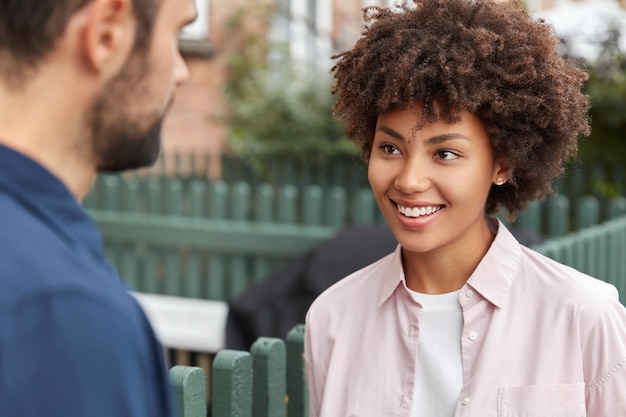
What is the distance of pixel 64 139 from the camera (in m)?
1.11

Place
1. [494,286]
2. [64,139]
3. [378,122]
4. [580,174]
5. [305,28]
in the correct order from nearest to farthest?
[64,139]
[494,286]
[378,122]
[580,174]
[305,28]

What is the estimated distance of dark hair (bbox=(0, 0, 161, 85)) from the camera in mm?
1080

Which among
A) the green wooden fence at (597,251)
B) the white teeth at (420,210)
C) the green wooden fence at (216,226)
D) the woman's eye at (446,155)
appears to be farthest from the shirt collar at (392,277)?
the green wooden fence at (216,226)

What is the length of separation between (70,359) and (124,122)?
0.33 metres

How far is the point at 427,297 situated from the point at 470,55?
0.51 meters

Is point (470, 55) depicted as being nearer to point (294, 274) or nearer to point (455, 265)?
point (455, 265)

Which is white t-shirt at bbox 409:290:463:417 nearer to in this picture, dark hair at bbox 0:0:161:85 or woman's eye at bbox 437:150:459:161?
woman's eye at bbox 437:150:459:161

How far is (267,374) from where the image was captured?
91.0 inches

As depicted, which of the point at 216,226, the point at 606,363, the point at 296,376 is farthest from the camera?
the point at 216,226

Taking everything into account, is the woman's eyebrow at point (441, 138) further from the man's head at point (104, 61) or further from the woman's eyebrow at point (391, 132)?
the man's head at point (104, 61)

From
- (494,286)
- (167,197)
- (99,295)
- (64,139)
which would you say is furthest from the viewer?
(167,197)

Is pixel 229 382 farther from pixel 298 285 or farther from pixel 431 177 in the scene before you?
pixel 298 285

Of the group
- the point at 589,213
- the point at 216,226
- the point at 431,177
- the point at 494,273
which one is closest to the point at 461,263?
A: the point at 494,273

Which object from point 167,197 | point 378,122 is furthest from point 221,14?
point 378,122
